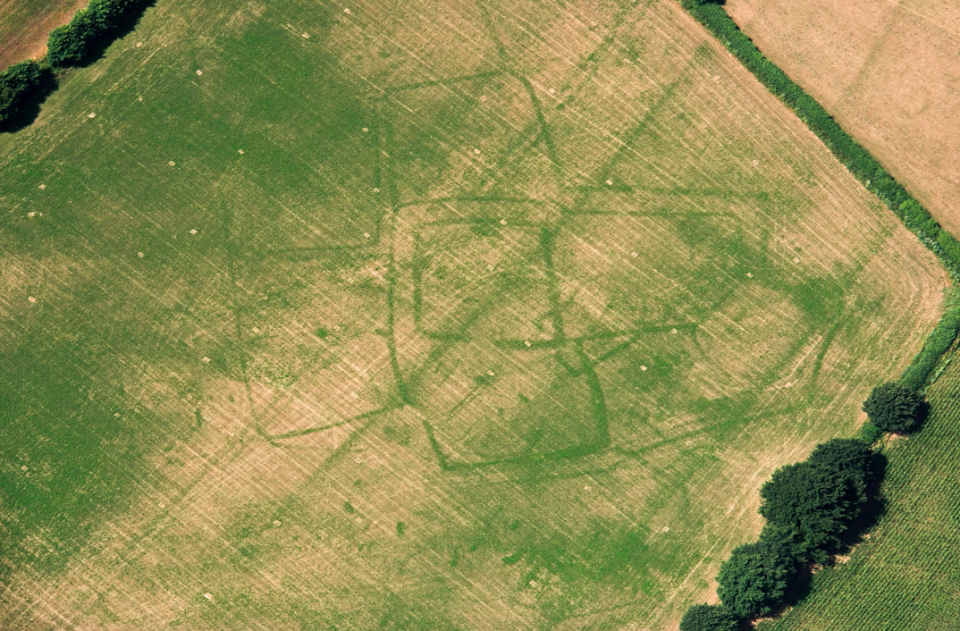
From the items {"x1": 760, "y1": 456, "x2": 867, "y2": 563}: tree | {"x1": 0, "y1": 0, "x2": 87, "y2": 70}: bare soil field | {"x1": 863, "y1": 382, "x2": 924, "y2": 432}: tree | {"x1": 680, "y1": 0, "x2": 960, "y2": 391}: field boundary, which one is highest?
{"x1": 680, "y1": 0, "x2": 960, "y2": 391}: field boundary

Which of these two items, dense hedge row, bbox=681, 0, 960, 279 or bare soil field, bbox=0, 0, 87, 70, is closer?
dense hedge row, bbox=681, 0, 960, 279

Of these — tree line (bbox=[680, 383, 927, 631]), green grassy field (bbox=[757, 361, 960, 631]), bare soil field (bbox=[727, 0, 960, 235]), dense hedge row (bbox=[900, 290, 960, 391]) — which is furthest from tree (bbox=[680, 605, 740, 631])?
bare soil field (bbox=[727, 0, 960, 235])

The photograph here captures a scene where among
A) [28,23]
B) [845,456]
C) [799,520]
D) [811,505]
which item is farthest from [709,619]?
[28,23]

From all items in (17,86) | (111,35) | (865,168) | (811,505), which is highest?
(865,168)

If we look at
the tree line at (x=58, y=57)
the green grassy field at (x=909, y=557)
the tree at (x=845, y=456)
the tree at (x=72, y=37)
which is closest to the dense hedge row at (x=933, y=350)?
the green grassy field at (x=909, y=557)

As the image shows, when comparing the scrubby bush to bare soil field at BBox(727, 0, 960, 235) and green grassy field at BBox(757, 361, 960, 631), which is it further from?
green grassy field at BBox(757, 361, 960, 631)

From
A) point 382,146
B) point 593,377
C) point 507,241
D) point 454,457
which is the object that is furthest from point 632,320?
point 382,146

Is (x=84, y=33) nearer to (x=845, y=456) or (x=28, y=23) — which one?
(x=28, y=23)
